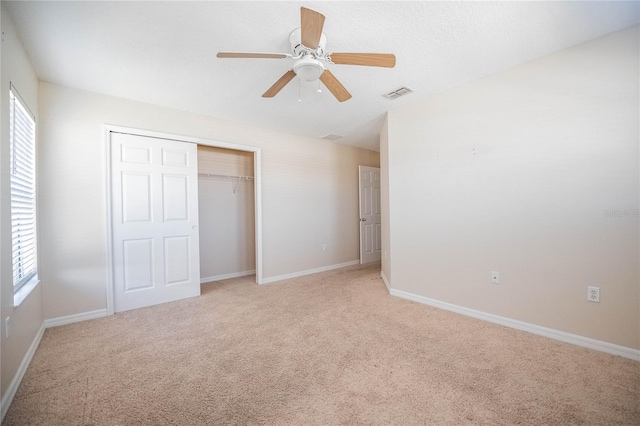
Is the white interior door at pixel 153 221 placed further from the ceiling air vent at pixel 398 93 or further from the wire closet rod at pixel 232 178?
the ceiling air vent at pixel 398 93

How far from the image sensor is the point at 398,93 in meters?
2.87

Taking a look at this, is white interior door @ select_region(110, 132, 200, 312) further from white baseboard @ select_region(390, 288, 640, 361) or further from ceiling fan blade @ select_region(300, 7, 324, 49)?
white baseboard @ select_region(390, 288, 640, 361)

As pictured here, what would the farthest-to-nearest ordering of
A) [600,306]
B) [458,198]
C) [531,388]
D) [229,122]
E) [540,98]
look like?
1. [229,122]
2. [458,198]
3. [540,98]
4. [600,306]
5. [531,388]

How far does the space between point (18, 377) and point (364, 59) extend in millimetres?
3021

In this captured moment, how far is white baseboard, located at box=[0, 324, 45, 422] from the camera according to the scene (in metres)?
1.43

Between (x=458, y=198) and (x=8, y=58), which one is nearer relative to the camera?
(x=8, y=58)

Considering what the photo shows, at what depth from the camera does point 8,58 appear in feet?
5.54

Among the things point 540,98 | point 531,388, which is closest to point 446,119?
point 540,98

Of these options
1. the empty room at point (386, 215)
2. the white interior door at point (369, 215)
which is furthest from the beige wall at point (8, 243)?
the white interior door at point (369, 215)

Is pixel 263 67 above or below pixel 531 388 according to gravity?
above

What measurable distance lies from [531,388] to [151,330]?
296 cm

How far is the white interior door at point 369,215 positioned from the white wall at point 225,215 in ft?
6.95

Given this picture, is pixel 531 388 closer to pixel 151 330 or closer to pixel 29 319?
pixel 151 330

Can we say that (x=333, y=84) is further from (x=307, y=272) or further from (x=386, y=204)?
(x=307, y=272)
